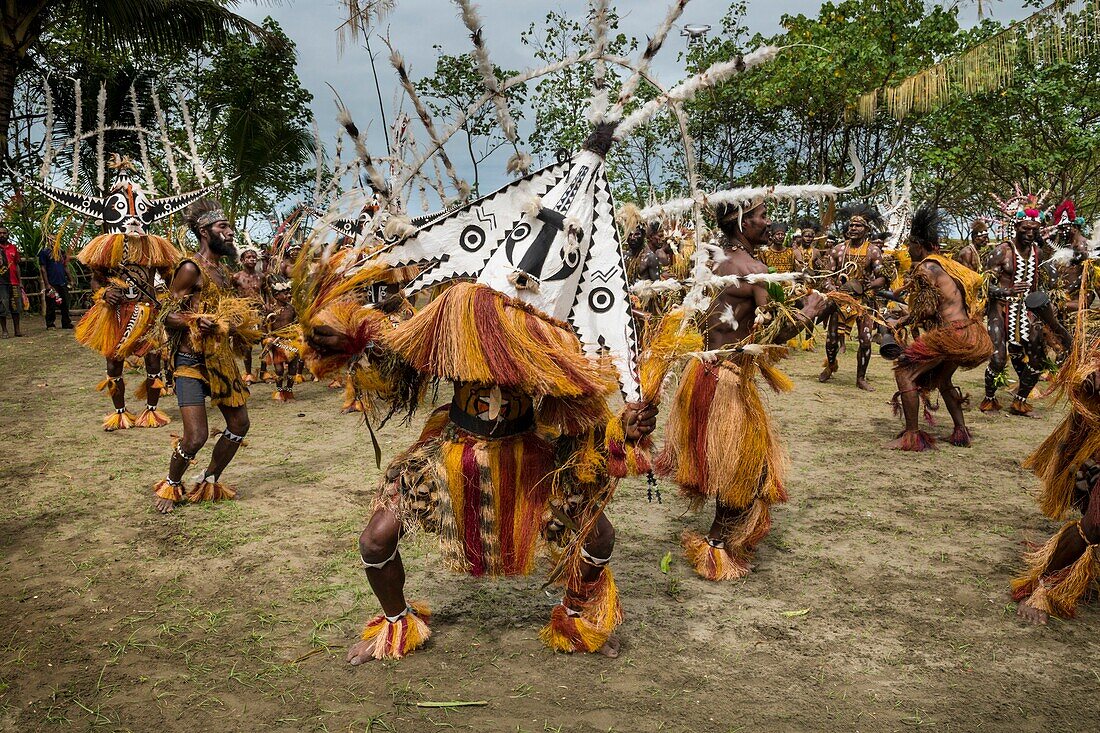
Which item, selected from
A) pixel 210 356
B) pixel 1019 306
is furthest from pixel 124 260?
Result: pixel 1019 306

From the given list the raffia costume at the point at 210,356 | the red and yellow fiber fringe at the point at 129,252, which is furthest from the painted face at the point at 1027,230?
the red and yellow fiber fringe at the point at 129,252

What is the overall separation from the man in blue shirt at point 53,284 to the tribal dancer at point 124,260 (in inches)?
407

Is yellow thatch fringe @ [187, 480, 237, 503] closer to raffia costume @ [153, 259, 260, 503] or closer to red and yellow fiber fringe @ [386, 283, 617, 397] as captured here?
raffia costume @ [153, 259, 260, 503]

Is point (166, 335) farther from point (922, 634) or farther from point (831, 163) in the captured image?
point (831, 163)

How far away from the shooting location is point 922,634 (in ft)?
11.6

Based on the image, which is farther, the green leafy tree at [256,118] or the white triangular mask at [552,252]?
the green leafy tree at [256,118]

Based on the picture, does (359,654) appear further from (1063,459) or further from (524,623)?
(1063,459)

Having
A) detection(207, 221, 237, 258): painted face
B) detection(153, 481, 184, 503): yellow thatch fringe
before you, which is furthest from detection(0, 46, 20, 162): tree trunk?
detection(153, 481, 184, 503): yellow thatch fringe

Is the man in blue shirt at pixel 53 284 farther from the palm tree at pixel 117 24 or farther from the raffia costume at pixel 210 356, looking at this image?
the raffia costume at pixel 210 356

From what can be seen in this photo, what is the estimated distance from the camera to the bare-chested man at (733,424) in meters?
3.99

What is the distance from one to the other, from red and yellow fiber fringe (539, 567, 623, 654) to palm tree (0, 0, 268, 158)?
42.8 ft

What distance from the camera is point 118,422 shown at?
755cm

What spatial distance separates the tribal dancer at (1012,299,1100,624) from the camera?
336cm

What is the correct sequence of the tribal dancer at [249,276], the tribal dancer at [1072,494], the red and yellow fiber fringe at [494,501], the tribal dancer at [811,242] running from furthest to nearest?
1. the tribal dancer at [811,242]
2. the tribal dancer at [249,276]
3. the tribal dancer at [1072,494]
4. the red and yellow fiber fringe at [494,501]
